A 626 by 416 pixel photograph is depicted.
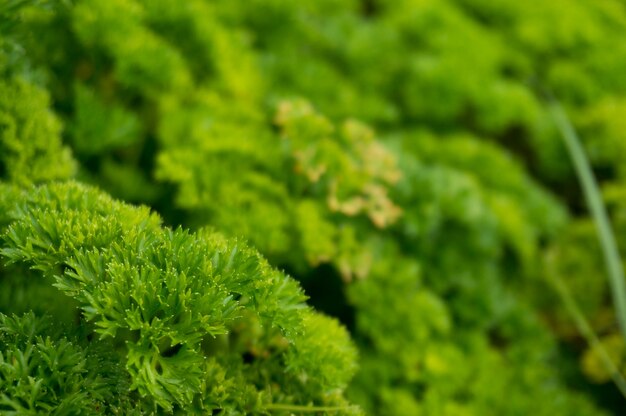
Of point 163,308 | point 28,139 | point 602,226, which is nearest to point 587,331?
point 602,226

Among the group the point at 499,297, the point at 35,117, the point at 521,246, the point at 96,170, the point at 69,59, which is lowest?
the point at 499,297

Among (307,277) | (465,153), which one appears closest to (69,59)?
(307,277)

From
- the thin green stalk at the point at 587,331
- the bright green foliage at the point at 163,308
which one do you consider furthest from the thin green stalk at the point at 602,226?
the bright green foliage at the point at 163,308

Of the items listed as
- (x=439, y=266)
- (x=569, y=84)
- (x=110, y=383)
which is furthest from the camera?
(x=569, y=84)

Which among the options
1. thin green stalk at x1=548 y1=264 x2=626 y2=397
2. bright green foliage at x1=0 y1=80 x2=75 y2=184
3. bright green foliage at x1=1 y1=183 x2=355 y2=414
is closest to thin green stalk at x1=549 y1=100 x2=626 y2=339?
thin green stalk at x1=548 y1=264 x2=626 y2=397

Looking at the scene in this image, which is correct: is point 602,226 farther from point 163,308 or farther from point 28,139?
point 28,139

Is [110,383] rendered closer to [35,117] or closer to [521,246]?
[35,117]

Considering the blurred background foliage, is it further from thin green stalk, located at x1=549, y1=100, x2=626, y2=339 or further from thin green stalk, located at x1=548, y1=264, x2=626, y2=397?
thin green stalk, located at x1=549, y1=100, x2=626, y2=339
